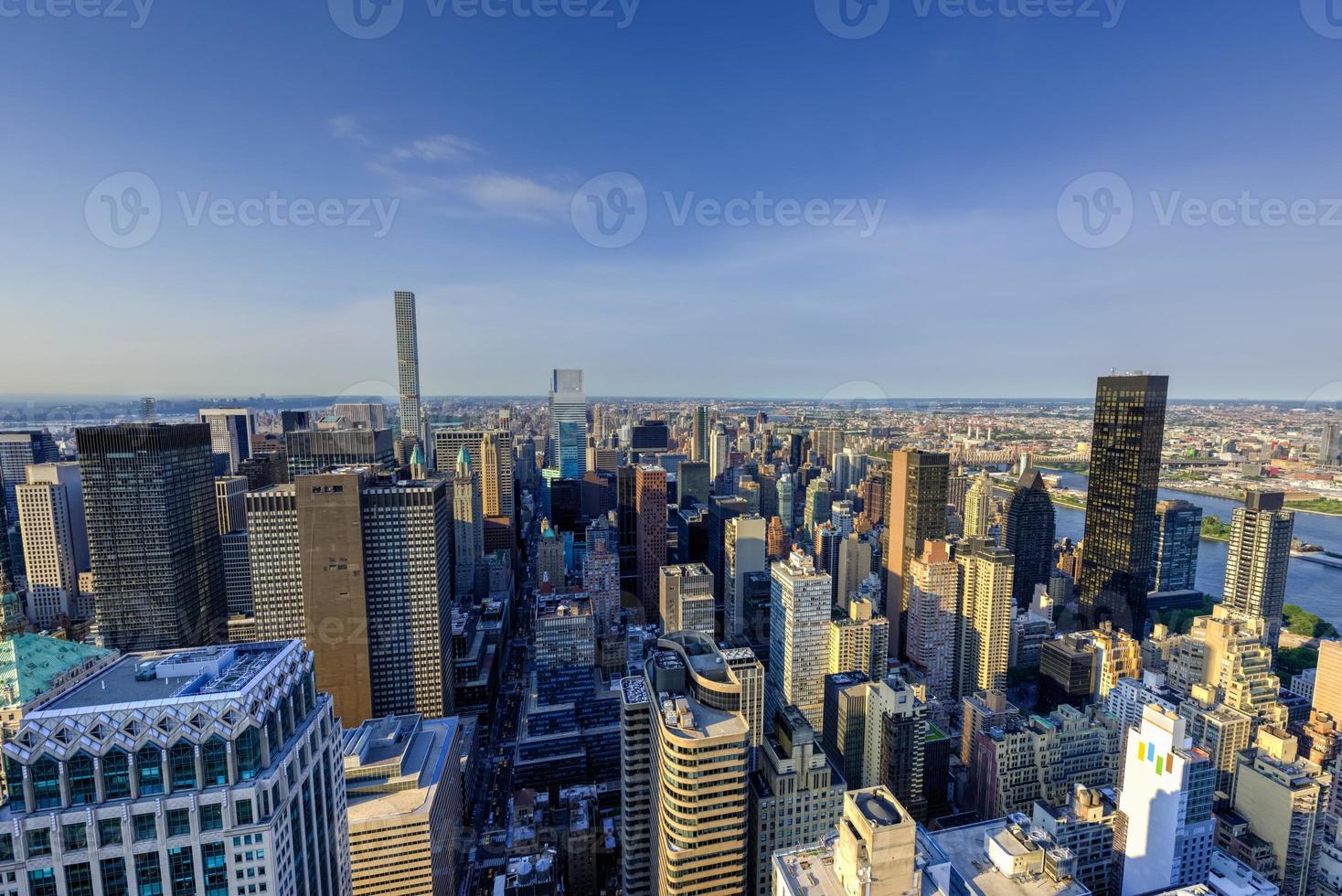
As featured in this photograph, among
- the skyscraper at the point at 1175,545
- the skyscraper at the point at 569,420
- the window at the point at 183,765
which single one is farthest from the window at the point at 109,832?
the skyscraper at the point at 569,420

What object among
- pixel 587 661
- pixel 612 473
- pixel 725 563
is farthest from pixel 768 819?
pixel 612 473

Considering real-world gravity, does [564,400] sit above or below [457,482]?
above

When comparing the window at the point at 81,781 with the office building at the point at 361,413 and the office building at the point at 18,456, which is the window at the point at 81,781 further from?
the office building at the point at 18,456

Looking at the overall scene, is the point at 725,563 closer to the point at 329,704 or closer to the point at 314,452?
the point at 314,452

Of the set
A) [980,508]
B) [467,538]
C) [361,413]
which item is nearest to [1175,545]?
[980,508]

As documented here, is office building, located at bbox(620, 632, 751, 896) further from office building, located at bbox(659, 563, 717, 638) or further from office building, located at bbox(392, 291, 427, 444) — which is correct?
office building, located at bbox(392, 291, 427, 444)

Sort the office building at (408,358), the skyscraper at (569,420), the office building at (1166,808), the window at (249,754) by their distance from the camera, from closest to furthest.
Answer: the window at (249,754) → the office building at (1166,808) → the office building at (408,358) → the skyscraper at (569,420)
